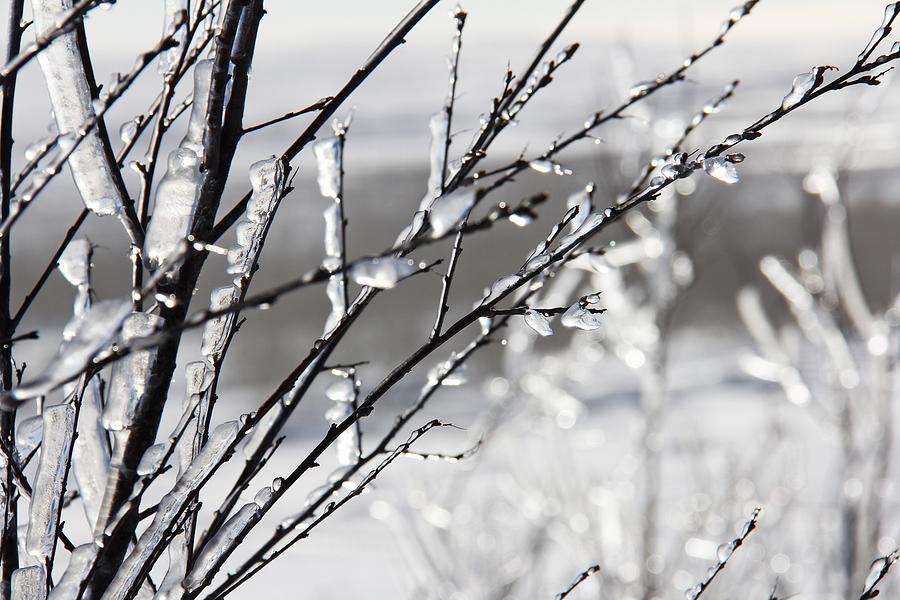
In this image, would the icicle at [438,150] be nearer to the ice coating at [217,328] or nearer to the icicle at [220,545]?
the ice coating at [217,328]

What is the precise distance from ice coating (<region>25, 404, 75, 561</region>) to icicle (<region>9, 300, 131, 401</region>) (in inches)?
13.2

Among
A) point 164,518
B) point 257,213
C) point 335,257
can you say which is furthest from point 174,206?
point 164,518

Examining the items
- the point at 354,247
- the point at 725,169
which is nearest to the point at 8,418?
the point at 725,169

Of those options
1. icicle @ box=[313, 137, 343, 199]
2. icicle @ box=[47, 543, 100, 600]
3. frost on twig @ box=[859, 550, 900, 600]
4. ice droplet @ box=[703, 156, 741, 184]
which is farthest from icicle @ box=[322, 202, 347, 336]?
frost on twig @ box=[859, 550, 900, 600]

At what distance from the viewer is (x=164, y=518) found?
104 centimetres

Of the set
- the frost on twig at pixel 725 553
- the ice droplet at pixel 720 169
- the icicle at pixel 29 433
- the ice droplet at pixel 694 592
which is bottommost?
the ice droplet at pixel 694 592

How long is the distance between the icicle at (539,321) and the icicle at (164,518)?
0.47 meters

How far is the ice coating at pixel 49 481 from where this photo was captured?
1.07 m

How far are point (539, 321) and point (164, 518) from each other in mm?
621

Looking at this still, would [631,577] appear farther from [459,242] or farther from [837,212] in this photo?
[459,242]

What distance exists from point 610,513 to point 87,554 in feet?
20.6

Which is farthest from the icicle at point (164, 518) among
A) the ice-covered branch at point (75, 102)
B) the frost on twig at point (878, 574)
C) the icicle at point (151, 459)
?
the frost on twig at point (878, 574)

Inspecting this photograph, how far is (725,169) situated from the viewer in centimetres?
101

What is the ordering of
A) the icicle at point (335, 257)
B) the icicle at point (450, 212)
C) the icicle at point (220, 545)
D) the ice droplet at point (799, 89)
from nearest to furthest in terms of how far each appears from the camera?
the icicle at point (450, 212), the ice droplet at point (799, 89), the icicle at point (220, 545), the icicle at point (335, 257)
